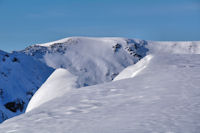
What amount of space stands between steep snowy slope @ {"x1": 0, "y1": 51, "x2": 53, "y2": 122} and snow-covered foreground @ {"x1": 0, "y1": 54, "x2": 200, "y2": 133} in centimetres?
5042

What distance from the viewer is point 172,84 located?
6.32 metres

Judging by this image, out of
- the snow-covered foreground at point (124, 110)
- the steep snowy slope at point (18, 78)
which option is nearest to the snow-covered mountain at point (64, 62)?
the steep snowy slope at point (18, 78)

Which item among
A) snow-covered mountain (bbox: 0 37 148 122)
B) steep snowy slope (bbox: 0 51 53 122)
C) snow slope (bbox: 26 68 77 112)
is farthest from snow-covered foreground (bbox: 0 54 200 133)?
snow-covered mountain (bbox: 0 37 148 122)

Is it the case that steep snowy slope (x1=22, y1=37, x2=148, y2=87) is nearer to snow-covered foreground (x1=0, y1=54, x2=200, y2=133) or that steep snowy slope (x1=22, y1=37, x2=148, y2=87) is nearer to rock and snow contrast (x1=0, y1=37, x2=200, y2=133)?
rock and snow contrast (x1=0, y1=37, x2=200, y2=133)

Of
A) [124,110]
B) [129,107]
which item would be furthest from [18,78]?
[124,110]

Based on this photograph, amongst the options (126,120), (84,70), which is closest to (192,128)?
(126,120)

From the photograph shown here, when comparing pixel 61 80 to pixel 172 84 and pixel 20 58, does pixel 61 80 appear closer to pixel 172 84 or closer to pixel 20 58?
pixel 172 84

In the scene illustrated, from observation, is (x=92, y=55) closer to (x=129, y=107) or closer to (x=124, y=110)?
(x=129, y=107)

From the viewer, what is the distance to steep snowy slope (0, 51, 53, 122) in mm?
58812

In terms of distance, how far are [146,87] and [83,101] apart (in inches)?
55.7

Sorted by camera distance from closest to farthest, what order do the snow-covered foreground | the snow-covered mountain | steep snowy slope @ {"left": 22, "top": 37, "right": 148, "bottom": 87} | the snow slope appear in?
1. the snow-covered foreground
2. the snow slope
3. the snow-covered mountain
4. steep snowy slope @ {"left": 22, "top": 37, "right": 148, "bottom": 87}

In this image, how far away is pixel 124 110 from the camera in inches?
182

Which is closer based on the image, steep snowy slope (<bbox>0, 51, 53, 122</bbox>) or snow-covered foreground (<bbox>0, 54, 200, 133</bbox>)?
snow-covered foreground (<bbox>0, 54, 200, 133</bbox>)

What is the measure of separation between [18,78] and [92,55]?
18947 mm
